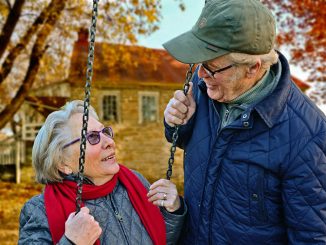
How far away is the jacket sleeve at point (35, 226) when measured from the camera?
1.93 metres

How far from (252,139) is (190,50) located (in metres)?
0.48

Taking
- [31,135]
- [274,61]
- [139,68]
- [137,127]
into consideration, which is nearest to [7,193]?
[31,135]

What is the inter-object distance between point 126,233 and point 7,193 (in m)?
11.9

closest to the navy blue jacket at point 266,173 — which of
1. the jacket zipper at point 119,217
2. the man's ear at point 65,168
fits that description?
the jacket zipper at point 119,217

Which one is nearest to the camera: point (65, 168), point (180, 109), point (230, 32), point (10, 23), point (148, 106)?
point (230, 32)

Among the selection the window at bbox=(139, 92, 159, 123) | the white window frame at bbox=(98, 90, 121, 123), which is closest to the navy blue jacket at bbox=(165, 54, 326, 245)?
the white window frame at bbox=(98, 90, 121, 123)

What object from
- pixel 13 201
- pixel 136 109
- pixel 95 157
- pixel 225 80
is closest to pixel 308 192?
pixel 225 80

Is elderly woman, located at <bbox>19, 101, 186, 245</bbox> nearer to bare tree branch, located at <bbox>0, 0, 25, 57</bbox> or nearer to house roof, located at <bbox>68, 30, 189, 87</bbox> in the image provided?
bare tree branch, located at <bbox>0, 0, 25, 57</bbox>

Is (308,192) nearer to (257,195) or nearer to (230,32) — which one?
(257,195)

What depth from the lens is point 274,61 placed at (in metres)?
1.85

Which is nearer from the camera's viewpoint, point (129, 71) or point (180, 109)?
point (180, 109)

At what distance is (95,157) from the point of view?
2.14 m

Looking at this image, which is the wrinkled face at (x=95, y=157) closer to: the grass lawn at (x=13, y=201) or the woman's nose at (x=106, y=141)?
the woman's nose at (x=106, y=141)

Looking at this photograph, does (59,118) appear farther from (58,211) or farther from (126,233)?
(126,233)
